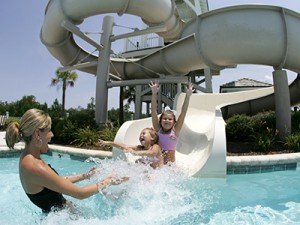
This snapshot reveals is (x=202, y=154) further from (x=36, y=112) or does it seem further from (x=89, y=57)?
(x=89, y=57)

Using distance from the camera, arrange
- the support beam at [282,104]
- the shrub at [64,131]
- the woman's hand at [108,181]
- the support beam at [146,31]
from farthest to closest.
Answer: the support beam at [146,31] < the shrub at [64,131] < the support beam at [282,104] < the woman's hand at [108,181]

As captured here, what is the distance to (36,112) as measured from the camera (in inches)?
89.4

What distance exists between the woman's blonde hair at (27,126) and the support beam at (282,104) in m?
8.91

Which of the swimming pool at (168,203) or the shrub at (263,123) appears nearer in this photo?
the swimming pool at (168,203)

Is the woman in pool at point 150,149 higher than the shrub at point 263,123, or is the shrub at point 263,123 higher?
the shrub at point 263,123

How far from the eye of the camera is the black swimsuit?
2475mm

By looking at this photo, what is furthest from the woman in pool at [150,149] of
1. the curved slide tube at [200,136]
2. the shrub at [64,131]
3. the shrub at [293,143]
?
the shrub at [64,131]

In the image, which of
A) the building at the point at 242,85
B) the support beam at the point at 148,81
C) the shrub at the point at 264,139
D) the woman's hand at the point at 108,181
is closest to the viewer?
the woman's hand at the point at 108,181

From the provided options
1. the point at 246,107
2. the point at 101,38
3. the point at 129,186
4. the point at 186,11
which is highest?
the point at 186,11

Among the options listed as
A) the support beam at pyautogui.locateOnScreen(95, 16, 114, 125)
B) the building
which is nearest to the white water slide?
the support beam at pyautogui.locateOnScreen(95, 16, 114, 125)

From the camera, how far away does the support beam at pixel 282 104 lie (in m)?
10.1

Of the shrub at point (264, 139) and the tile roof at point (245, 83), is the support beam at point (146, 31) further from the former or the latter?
the tile roof at point (245, 83)

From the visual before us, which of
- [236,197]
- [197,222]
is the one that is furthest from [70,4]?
[197,222]

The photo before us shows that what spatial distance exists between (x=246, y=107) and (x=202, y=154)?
7.88 m
